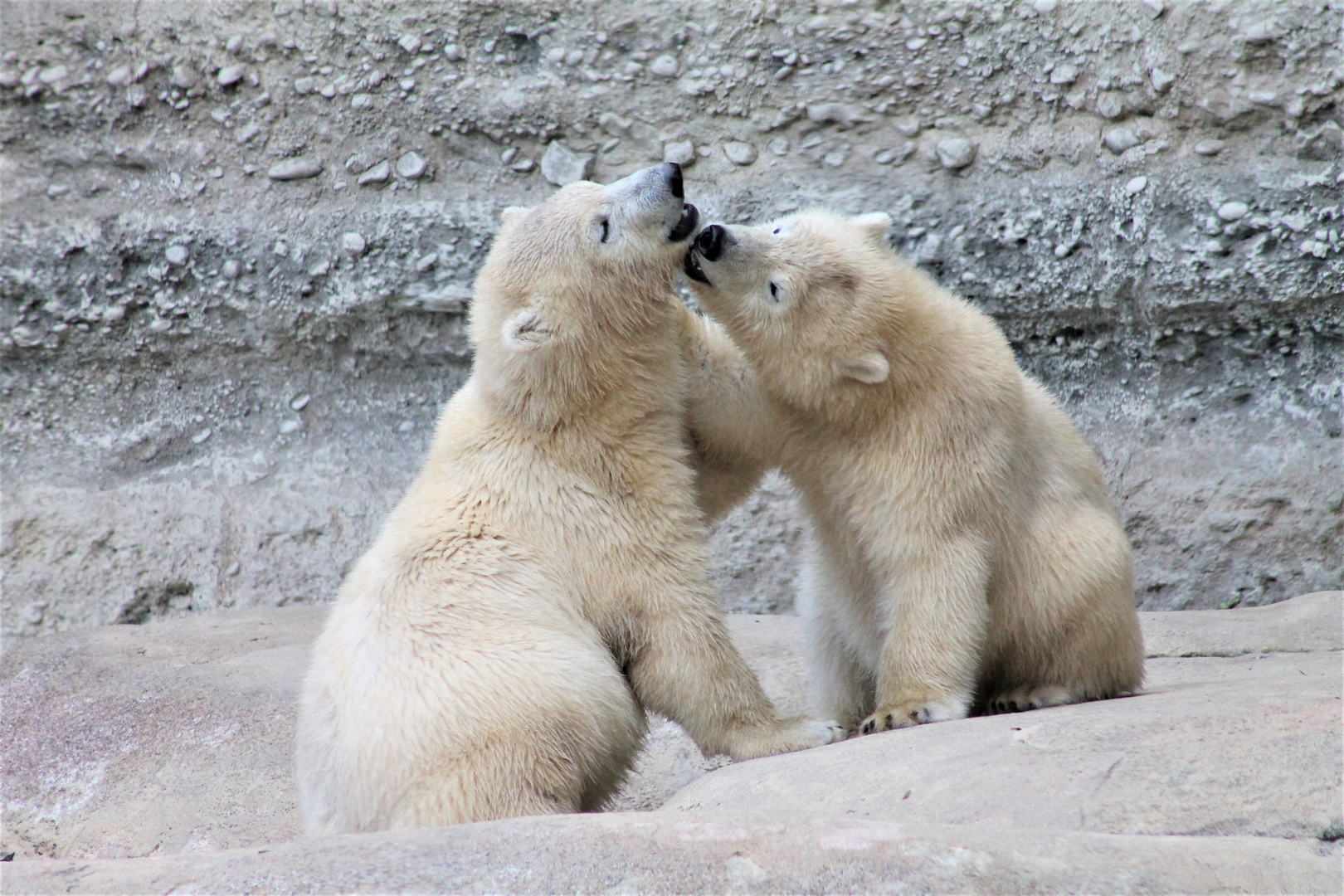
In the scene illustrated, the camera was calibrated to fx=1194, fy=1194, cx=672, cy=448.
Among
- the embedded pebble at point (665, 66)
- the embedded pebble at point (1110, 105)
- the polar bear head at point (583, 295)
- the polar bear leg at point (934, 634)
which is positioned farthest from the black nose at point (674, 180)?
the embedded pebble at point (1110, 105)

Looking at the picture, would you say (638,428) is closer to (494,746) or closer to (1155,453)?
(494,746)

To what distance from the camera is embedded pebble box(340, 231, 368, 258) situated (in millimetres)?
6242

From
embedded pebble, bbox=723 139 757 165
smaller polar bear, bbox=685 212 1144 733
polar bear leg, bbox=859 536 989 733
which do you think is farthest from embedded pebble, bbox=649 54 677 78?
polar bear leg, bbox=859 536 989 733

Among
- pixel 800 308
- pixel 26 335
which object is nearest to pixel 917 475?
pixel 800 308

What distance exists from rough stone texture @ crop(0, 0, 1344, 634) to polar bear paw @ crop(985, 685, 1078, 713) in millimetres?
2237

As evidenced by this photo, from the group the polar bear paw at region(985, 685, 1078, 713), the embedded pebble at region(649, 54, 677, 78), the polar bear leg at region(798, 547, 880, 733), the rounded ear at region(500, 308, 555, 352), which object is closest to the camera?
the rounded ear at region(500, 308, 555, 352)

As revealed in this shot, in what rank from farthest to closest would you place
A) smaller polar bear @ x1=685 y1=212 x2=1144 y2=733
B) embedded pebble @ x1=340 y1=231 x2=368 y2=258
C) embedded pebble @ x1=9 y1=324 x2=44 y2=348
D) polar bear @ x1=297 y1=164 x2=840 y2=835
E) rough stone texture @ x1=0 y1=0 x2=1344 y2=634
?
embedded pebble @ x1=9 y1=324 x2=44 y2=348, embedded pebble @ x1=340 y1=231 x2=368 y2=258, rough stone texture @ x1=0 y1=0 x2=1344 y2=634, smaller polar bear @ x1=685 y1=212 x2=1144 y2=733, polar bear @ x1=297 y1=164 x2=840 y2=835

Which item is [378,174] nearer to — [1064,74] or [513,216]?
[513,216]

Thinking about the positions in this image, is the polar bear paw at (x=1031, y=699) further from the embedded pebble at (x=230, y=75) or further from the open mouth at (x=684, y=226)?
the embedded pebble at (x=230, y=75)

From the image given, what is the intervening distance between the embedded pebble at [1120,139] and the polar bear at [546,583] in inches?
118

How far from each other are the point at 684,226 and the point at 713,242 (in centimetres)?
10

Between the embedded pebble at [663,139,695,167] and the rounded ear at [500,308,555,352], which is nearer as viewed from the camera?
the rounded ear at [500,308,555,352]

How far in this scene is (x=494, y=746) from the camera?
312 centimetres

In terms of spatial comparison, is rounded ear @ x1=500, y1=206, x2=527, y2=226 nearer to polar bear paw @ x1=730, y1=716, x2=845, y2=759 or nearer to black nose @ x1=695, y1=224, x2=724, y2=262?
black nose @ x1=695, y1=224, x2=724, y2=262
